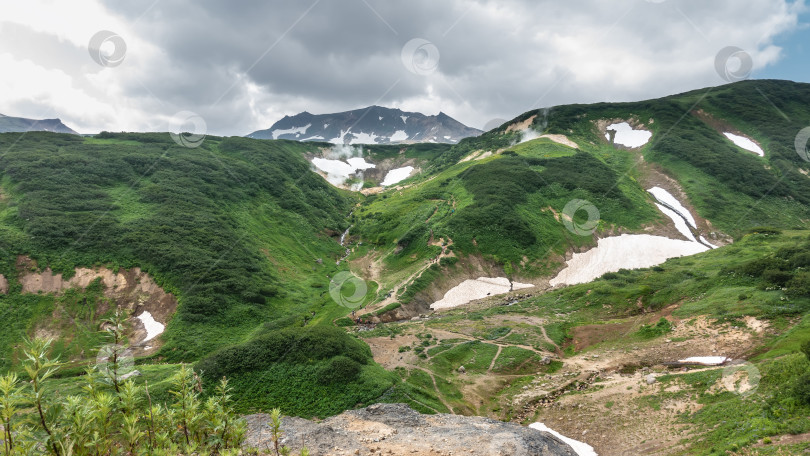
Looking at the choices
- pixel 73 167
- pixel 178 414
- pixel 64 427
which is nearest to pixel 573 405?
pixel 178 414

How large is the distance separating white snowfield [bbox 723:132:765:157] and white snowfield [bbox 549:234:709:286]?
5999 cm

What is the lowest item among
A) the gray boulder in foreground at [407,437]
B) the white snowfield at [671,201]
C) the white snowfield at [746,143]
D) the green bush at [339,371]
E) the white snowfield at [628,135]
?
the gray boulder in foreground at [407,437]

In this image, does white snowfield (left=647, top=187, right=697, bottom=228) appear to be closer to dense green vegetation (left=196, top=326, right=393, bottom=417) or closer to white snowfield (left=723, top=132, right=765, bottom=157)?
white snowfield (left=723, top=132, right=765, bottom=157)

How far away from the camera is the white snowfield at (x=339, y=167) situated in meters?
141

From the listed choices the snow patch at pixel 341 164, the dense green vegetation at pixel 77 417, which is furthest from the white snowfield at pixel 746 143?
the dense green vegetation at pixel 77 417

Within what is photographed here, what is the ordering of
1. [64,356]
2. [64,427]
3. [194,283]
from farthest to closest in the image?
1. [194,283]
2. [64,356]
3. [64,427]

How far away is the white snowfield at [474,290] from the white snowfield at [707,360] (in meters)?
28.5

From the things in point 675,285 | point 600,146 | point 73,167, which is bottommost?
point 675,285

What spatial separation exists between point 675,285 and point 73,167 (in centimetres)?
8985

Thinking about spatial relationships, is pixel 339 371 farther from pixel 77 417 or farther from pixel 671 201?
pixel 671 201

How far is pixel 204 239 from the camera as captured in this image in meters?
53.8

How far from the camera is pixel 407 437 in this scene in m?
16.8

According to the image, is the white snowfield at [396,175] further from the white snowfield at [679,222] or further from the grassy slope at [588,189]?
the white snowfield at [679,222]

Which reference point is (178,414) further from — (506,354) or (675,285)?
(675,285)
